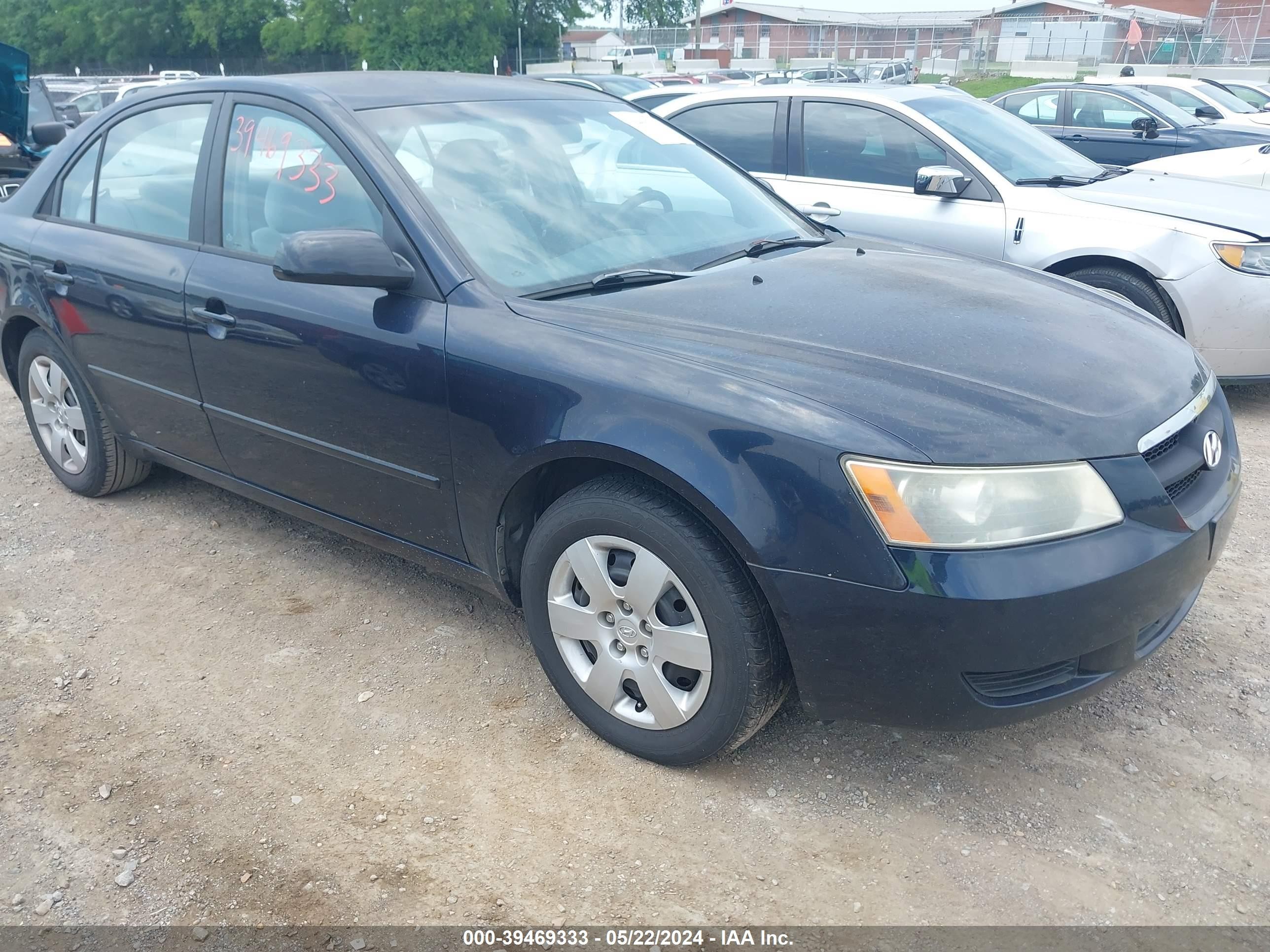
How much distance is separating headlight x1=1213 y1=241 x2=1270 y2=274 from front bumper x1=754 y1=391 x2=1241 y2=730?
3.20 meters

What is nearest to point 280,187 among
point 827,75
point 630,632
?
point 630,632

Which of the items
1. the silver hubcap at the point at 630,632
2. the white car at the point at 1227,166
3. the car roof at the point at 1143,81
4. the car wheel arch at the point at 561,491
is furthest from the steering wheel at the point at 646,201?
the car roof at the point at 1143,81

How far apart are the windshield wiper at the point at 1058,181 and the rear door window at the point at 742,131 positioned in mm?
1439

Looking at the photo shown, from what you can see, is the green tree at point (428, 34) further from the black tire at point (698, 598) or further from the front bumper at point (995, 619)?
the front bumper at point (995, 619)

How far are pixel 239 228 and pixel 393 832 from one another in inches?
77.6

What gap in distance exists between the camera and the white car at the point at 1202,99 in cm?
1180

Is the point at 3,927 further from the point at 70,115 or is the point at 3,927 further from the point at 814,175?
the point at 70,115

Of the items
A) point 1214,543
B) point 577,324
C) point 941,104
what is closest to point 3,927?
point 577,324

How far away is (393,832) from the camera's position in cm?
250

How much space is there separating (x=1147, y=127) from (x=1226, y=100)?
4708mm

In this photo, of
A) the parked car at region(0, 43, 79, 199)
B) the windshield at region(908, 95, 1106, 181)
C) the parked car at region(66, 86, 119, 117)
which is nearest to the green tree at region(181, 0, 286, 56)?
the parked car at region(66, 86, 119, 117)

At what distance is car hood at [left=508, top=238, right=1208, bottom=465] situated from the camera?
223 cm

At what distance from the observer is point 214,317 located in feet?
10.8

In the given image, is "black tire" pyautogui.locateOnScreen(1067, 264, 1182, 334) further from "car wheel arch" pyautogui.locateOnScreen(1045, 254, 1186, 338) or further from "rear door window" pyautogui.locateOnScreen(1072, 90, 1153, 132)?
"rear door window" pyautogui.locateOnScreen(1072, 90, 1153, 132)
